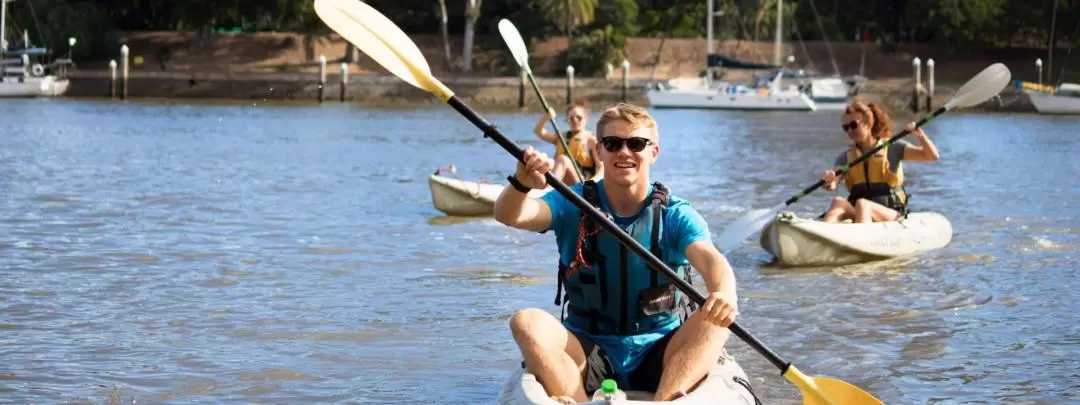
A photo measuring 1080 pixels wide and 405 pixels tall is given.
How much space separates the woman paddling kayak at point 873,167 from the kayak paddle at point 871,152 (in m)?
0.11

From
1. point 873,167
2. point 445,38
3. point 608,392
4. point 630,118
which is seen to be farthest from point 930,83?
point 608,392

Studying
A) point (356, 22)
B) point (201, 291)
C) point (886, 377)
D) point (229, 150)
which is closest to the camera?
point (356, 22)

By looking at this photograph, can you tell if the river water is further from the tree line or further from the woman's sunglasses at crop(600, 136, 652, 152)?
the tree line

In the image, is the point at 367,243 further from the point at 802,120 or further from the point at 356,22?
the point at 802,120

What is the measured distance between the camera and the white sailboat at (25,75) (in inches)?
2147

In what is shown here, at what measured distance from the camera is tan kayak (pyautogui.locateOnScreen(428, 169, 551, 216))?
54.8ft

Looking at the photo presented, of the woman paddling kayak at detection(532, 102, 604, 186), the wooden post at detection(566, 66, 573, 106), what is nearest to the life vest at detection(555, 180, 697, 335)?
the woman paddling kayak at detection(532, 102, 604, 186)

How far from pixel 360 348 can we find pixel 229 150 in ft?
70.7

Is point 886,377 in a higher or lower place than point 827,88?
higher

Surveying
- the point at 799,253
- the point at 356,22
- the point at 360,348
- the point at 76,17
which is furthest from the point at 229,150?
the point at 76,17

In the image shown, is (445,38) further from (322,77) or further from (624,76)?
(624,76)

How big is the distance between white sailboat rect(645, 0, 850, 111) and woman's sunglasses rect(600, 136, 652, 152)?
4752 centimetres

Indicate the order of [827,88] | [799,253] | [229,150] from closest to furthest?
[799,253]
[229,150]
[827,88]

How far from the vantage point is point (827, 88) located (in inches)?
2135
